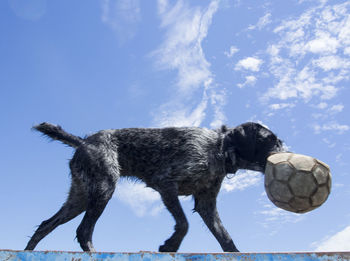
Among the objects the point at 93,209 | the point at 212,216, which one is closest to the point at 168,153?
the point at 212,216

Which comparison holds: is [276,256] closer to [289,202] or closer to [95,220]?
[289,202]

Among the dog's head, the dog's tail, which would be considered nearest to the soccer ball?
the dog's head

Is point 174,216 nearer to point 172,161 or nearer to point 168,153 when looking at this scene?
point 172,161

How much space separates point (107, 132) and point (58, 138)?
3.30 feet

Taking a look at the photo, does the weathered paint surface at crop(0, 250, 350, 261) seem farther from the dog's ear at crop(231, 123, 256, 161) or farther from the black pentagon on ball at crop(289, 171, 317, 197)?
the dog's ear at crop(231, 123, 256, 161)

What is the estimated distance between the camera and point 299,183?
4.41 m

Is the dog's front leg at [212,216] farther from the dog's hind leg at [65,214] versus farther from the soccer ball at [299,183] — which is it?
the dog's hind leg at [65,214]

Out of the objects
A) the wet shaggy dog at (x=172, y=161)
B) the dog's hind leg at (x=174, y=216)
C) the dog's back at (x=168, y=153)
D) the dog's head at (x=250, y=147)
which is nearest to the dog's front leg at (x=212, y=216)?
the wet shaggy dog at (x=172, y=161)

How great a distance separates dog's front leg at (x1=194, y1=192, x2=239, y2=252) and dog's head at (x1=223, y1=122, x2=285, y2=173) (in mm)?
593

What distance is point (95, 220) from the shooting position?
5156mm

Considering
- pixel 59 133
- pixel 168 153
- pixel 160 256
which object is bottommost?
pixel 160 256

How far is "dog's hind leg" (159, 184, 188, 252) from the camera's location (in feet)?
16.2

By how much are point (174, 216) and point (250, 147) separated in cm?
168

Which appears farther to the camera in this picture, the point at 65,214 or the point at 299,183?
the point at 65,214
